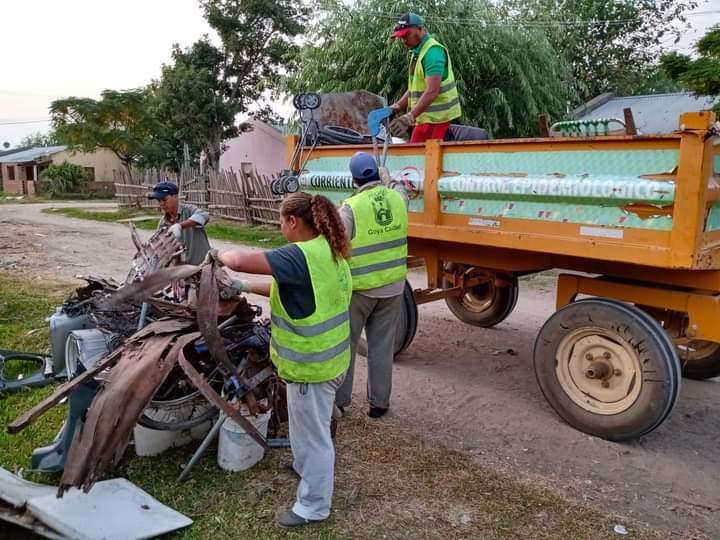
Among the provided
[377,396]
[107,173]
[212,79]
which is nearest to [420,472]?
[377,396]

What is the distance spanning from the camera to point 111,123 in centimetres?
3531

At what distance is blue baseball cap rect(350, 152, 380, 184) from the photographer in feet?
13.3

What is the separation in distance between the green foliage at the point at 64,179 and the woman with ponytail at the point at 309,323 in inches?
1436

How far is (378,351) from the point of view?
4.29 m

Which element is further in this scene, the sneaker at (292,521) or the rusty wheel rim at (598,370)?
the rusty wheel rim at (598,370)

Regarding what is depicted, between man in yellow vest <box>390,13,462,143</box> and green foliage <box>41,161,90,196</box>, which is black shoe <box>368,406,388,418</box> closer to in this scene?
man in yellow vest <box>390,13,462,143</box>

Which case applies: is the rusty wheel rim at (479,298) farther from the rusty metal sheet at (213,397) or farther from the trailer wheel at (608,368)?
the rusty metal sheet at (213,397)

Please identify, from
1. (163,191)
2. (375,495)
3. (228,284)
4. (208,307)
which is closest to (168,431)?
(208,307)

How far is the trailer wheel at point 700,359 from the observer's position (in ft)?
16.1

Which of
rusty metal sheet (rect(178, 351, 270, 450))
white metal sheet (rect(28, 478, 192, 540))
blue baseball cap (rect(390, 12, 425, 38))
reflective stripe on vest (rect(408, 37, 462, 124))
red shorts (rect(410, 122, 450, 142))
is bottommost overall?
white metal sheet (rect(28, 478, 192, 540))

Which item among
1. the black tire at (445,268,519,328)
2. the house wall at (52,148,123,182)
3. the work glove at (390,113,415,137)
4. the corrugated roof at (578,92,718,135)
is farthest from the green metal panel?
the house wall at (52,148,123,182)

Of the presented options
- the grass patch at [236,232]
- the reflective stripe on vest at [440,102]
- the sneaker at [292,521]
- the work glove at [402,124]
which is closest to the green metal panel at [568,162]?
the work glove at [402,124]

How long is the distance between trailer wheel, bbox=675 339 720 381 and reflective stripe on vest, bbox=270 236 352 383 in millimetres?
3251

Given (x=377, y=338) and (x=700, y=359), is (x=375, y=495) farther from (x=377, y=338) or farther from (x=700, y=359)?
(x=700, y=359)
